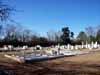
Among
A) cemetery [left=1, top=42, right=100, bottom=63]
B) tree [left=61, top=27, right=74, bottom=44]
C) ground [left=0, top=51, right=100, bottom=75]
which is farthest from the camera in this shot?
tree [left=61, top=27, right=74, bottom=44]

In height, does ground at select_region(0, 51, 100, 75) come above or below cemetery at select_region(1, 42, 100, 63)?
below

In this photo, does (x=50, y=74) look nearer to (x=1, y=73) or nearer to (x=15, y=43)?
(x=1, y=73)

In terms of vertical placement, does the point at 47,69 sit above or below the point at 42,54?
below

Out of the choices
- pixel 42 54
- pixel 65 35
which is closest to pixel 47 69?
pixel 42 54

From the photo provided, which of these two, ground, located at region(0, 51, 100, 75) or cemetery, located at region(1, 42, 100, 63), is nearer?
ground, located at region(0, 51, 100, 75)

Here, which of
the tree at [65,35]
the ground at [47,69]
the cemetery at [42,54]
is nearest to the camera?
the ground at [47,69]

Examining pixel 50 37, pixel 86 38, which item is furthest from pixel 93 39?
A: pixel 50 37

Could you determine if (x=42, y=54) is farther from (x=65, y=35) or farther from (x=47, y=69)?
(x=65, y=35)

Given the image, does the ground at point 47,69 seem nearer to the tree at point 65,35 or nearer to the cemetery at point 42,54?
the cemetery at point 42,54

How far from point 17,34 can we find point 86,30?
2530cm

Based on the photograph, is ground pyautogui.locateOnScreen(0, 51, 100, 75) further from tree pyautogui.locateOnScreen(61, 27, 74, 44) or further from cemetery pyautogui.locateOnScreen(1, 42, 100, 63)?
tree pyautogui.locateOnScreen(61, 27, 74, 44)

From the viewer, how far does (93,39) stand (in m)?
77.0

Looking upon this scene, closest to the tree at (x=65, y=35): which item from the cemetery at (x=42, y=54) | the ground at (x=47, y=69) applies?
the cemetery at (x=42, y=54)

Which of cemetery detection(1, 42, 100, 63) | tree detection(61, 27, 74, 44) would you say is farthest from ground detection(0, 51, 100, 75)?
tree detection(61, 27, 74, 44)
